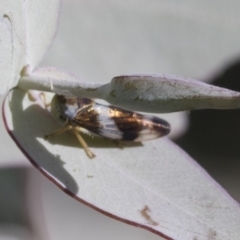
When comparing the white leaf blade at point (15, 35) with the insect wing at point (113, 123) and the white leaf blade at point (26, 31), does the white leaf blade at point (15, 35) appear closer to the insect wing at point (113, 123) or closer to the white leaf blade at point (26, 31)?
the white leaf blade at point (26, 31)

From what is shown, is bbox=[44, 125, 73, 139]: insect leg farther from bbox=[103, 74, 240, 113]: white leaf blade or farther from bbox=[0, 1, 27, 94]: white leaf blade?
bbox=[103, 74, 240, 113]: white leaf blade

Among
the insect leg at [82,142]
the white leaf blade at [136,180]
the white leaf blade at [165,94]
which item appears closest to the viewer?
the white leaf blade at [165,94]

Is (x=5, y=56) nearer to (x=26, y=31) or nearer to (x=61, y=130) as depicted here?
(x=26, y=31)

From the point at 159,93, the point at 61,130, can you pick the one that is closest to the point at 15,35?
the point at 61,130

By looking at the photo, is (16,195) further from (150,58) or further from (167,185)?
(167,185)

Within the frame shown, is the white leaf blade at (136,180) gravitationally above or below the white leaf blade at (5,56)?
below

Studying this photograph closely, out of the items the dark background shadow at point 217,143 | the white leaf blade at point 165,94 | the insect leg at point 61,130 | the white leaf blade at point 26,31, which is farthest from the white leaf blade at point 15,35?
the dark background shadow at point 217,143

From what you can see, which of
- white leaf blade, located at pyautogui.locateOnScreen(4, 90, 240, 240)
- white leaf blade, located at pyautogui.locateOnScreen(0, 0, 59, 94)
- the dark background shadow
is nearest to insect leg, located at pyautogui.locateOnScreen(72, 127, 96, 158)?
white leaf blade, located at pyautogui.locateOnScreen(4, 90, 240, 240)
